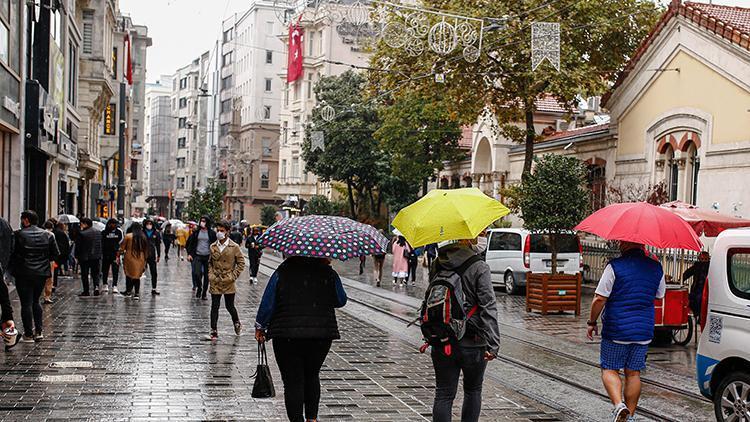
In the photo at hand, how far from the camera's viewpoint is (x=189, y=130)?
118 meters

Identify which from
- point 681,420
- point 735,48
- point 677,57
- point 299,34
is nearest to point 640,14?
point 677,57

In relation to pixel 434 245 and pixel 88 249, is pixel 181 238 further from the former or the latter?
pixel 88 249

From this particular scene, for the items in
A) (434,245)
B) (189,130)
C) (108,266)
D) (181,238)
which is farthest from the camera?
(189,130)

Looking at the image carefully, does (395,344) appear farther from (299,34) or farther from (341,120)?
(299,34)

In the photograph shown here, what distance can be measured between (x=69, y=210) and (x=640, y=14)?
25.4m

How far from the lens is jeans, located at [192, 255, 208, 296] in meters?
20.0

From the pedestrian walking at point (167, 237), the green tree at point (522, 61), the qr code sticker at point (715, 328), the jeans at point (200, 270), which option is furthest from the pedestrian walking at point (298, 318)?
the pedestrian walking at point (167, 237)

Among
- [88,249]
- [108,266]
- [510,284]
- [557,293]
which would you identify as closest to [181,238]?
[510,284]

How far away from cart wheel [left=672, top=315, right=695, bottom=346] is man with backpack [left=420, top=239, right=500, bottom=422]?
29.7 feet

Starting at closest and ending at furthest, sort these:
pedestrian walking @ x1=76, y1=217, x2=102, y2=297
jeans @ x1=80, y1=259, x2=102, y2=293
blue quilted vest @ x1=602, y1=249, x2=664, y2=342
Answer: blue quilted vest @ x1=602, y1=249, x2=664, y2=342, pedestrian walking @ x1=76, y1=217, x2=102, y2=297, jeans @ x1=80, y1=259, x2=102, y2=293

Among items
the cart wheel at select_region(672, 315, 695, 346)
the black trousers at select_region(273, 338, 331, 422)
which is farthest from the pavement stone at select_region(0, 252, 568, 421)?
the cart wheel at select_region(672, 315, 695, 346)

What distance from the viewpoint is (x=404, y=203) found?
168 feet

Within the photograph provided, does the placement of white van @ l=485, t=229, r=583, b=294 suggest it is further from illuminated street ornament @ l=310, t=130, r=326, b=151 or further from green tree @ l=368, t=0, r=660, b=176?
illuminated street ornament @ l=310, t=130, r=326, b=151

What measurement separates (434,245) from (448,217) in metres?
Answer: 24.1
